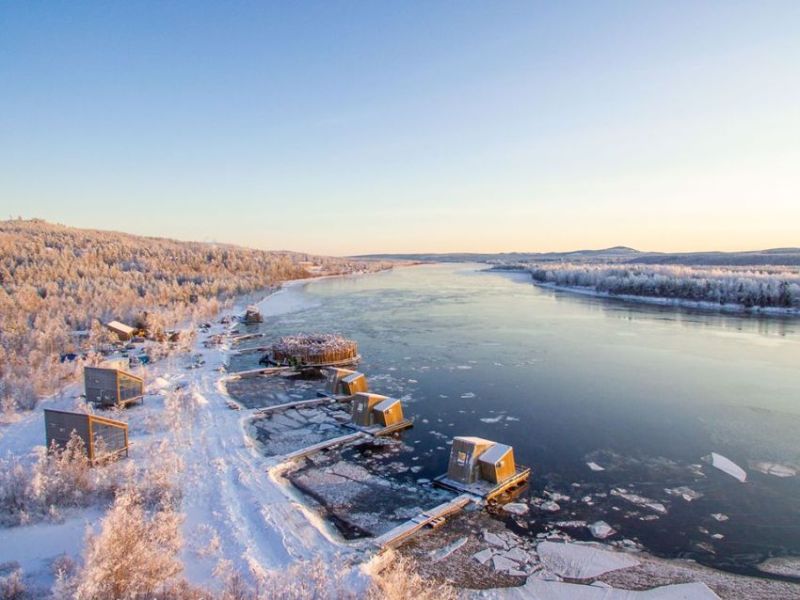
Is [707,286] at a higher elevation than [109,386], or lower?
higher

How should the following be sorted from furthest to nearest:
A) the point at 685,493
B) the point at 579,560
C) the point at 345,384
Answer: the point at 345,384 < the point at 685,493 < the point at 579,560

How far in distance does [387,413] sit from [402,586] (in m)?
7.27

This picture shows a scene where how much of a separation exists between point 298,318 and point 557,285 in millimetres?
38331

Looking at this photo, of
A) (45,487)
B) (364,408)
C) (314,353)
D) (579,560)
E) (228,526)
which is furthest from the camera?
(314,353)

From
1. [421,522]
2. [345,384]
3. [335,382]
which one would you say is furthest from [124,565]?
[335,382]

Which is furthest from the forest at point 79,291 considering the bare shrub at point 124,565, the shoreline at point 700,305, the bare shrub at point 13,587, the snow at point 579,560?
the shoreline at point 700,305

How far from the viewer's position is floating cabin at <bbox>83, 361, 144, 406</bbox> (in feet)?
46.9

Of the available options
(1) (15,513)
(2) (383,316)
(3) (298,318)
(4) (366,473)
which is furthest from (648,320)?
(1) (15,513)

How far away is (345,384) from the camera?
16.7 metres

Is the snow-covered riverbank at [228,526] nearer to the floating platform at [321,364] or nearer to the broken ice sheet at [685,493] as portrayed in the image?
the broken ice sheet at [685,493]

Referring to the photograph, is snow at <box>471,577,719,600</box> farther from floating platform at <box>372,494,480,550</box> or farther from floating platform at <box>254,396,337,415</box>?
floating platform at <box>254,396,337,415</box>

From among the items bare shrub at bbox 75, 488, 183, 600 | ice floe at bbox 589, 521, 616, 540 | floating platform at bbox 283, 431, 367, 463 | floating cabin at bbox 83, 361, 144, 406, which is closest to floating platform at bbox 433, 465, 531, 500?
ice floe at bbox 589, 521, 616, 540

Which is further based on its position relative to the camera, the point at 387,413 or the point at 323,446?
the point at 387,413

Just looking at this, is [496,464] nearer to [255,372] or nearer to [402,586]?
[402,586]
